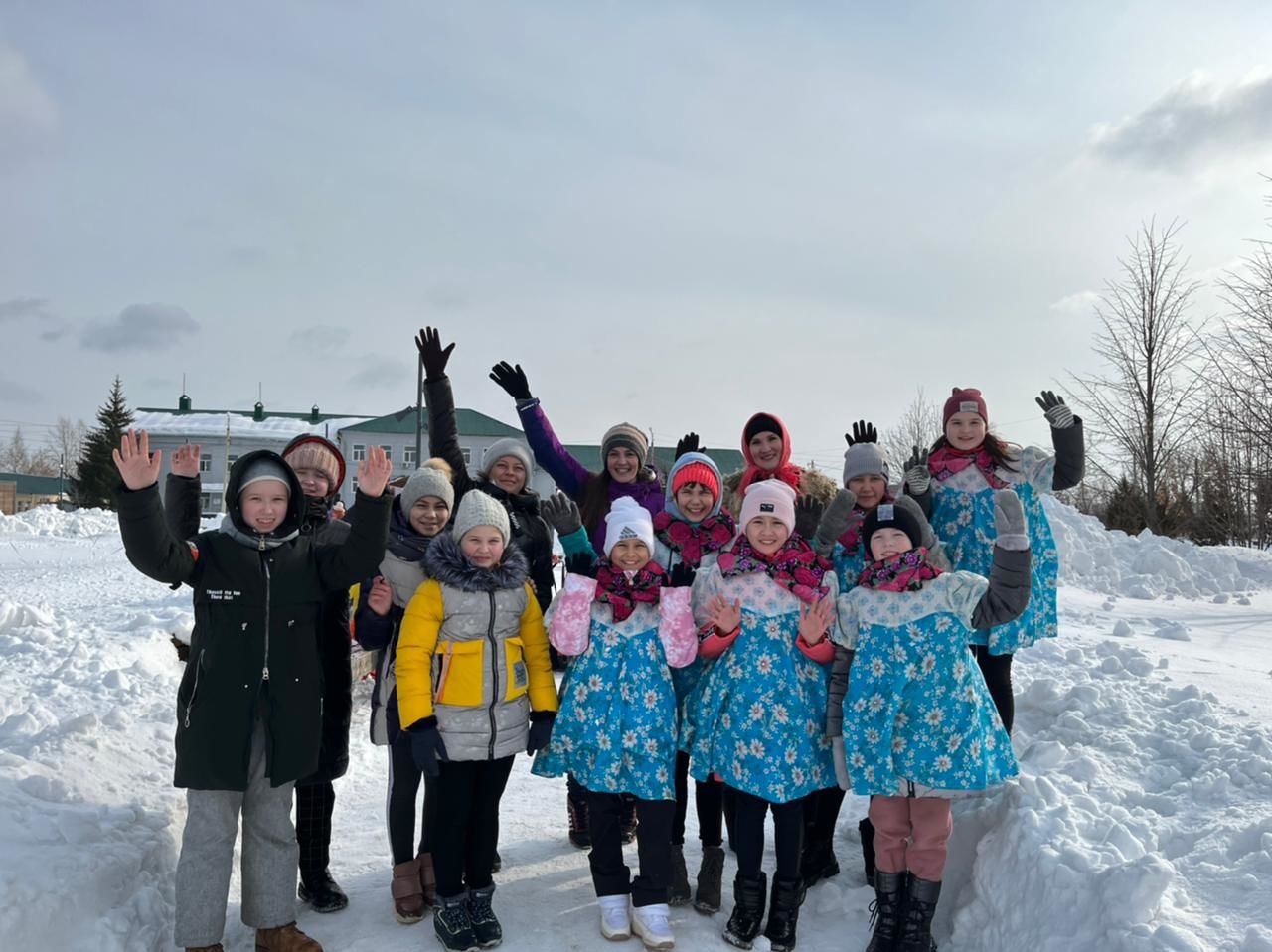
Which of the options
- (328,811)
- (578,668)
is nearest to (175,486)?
(328,811)

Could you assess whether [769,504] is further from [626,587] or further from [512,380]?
[512,380]

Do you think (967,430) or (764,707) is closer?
(764,707)

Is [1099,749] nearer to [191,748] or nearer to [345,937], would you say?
[345,937]

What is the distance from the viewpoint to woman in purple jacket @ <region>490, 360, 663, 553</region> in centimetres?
475

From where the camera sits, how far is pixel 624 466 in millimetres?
4805

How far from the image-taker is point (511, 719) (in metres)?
3.88

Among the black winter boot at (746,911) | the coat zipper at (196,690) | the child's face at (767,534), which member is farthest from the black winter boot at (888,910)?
the coat zipper at (196,690)

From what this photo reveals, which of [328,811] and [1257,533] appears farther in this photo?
[1257,533]

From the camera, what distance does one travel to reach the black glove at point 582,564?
4.13 meters

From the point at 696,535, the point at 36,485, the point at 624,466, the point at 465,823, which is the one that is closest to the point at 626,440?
the point at 624,466

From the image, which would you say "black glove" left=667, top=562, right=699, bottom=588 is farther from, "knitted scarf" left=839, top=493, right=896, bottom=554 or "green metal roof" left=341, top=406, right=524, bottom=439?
"green metal roof" left=341, top=406, right=524, bottom=439

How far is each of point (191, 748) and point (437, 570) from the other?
3.77ft

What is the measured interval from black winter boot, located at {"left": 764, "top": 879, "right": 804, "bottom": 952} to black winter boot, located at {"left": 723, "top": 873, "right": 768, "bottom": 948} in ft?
0.18

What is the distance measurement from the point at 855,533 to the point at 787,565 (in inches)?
24.3
